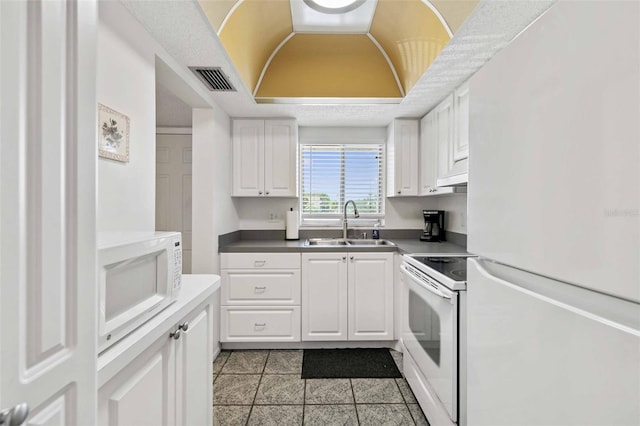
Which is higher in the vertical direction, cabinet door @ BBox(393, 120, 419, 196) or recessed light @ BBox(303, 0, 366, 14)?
recessed light @ BBox(303, 0, 366, 14)

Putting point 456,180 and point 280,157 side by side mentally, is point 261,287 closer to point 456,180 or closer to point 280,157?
point 280,157

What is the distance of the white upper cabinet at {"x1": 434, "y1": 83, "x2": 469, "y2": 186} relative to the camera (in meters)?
1.96

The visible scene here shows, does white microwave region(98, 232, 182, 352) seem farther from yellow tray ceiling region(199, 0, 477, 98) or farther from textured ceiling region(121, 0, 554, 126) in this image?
yellow tray ceiling region(199, 0, 477, 98)

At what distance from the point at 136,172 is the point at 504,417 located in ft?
5.52

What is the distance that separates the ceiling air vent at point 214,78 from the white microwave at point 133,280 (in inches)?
51.1

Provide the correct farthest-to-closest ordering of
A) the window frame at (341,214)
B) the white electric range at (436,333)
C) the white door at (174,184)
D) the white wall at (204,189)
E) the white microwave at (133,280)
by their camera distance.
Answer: the window frame at (341,214), the white door at (174,184), the white wall at (204,189), the white electric range at (436,333), the white microwave at (133,280)

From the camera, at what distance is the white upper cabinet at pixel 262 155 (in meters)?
2.97

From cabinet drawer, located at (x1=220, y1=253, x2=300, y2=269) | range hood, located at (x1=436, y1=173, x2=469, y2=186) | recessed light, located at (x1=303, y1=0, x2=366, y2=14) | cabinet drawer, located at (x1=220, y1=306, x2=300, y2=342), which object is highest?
recessed light, located at (x1=303, y1=0, x2=366, y2=14)

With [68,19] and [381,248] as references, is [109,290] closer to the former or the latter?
[68,19]

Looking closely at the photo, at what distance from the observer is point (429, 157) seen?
2.73 meters

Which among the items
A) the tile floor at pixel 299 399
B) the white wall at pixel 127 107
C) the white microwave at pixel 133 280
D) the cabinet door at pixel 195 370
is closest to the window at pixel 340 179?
the tile floor at pixel 299 399

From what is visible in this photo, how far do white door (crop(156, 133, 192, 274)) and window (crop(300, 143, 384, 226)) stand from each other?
1244 mm

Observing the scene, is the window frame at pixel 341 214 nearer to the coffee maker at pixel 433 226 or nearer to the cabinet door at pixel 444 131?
the coffee maker at pixel 433 226

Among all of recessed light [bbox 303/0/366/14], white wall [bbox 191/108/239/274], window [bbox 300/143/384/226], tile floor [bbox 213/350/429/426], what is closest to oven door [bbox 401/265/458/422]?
tile floor [bbox 213/350/429/426]
